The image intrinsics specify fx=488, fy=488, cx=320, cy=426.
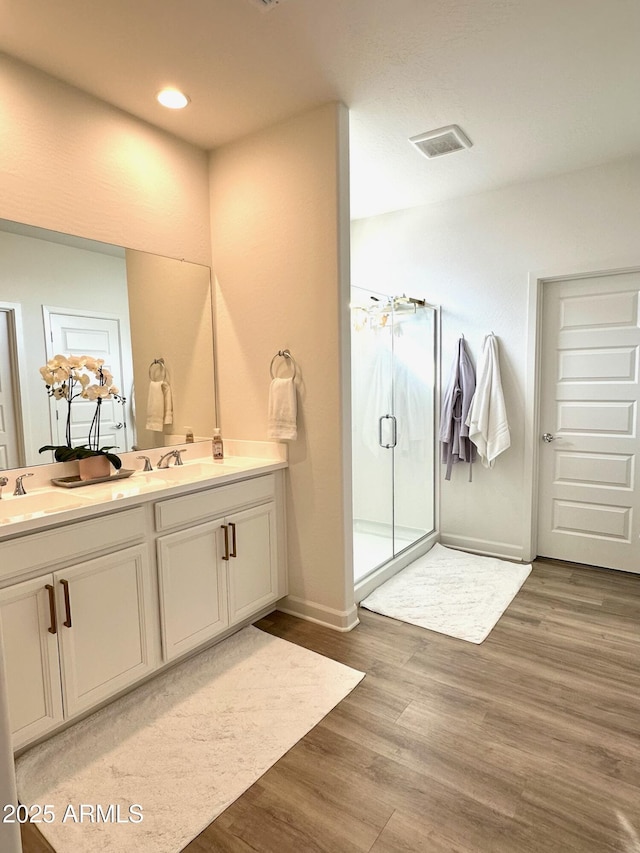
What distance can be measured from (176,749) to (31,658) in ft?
Result: 2.10

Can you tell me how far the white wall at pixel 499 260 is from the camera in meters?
3.30

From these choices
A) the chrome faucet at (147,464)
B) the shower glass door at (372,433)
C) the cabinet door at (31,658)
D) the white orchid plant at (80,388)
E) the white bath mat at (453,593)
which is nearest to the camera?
the cabinet door at (31,658)

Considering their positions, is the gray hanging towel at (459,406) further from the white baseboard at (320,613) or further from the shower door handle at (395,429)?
the white baseboard at (320,613)

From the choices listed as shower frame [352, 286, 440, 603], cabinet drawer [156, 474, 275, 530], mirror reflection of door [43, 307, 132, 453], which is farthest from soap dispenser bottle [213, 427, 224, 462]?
shower frame [352, 286, 440, 603]

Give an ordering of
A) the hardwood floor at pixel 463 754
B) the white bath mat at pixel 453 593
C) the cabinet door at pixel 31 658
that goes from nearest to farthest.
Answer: the hardwood floor at pixel 463 754 → the cabinet door at pixel 31 658 → the white bath mat at pixel 453 593

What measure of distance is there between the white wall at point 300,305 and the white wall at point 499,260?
61.9 inches

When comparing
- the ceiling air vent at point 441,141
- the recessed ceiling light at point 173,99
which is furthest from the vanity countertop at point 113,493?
the ceiling air vent at point 441,141

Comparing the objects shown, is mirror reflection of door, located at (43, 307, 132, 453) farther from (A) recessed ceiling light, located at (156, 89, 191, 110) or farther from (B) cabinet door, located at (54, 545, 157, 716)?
(A) recessed ceiling light, located at (156, 89, 191, 110)

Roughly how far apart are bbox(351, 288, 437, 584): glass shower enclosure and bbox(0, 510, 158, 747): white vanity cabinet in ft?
5.37

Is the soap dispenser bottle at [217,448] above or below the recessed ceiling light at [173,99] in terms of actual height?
below

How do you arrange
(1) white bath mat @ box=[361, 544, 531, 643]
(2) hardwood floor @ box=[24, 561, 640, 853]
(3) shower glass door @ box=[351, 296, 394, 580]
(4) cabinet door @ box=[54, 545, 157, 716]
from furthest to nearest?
(3) shower glass door @ box=[351, 296, 394, 580] < (1) white bath mat @ box=[361, 544, 531, 643] < (4) cabinet door @ box=[54, 545, 157, 716] < (2) hardwood floor @ box=[24, 561, 640, 853]

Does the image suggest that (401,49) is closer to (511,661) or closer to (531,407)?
(531,407)

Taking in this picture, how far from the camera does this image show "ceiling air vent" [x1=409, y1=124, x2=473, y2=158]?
9.14 feet

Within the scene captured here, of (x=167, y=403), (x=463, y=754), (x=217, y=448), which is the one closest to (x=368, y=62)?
(x=167, y=403)
